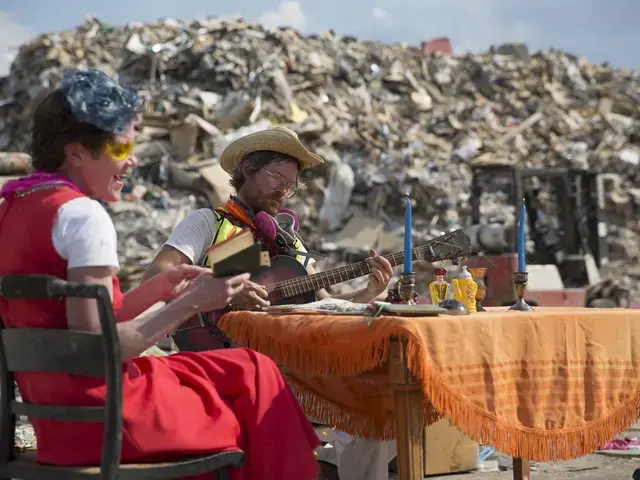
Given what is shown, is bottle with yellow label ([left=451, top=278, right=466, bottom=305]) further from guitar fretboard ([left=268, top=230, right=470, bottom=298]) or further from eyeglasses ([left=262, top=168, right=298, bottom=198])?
eyeglasses ([left=262, top=168, right=298, bottom=198])

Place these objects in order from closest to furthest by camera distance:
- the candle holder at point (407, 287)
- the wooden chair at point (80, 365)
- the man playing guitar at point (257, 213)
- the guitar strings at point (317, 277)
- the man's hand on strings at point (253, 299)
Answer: the wooden chair at point (80, 365) → the candle holder at point (407, 287) → the man's hand on strings at point (253, 299) → the guitar strings at point (317, 277) → the man playing guitar at point (257, 213)

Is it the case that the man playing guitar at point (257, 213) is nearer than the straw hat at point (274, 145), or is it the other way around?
the man playing guitar at point (257, 213)

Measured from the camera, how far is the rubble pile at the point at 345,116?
47.6 feet

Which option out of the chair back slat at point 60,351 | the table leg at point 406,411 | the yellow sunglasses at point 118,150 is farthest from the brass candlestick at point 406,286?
the chair back slat at point 60,351

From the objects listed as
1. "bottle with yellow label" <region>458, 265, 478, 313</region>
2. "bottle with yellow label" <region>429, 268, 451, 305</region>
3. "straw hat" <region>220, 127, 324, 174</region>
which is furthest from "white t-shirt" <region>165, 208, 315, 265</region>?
"bottle with yellow label" <region>458, 265, 478, 313</region>

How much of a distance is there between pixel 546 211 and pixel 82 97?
1548cm

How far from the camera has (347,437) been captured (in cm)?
385

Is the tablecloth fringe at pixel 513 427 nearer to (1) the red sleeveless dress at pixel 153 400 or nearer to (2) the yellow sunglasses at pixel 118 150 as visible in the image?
(1) the red sleeveless dress at pixel 153 400

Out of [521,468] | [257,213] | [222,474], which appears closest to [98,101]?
[222,474]

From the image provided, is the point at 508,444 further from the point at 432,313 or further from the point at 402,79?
the point at 402,79

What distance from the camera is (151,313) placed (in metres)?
2.14

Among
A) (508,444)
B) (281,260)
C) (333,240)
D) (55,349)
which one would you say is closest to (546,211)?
(333,240)

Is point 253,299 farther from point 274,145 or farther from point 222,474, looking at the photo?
point 222,474

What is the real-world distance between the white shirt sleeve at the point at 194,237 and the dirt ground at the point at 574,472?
1.27 m
